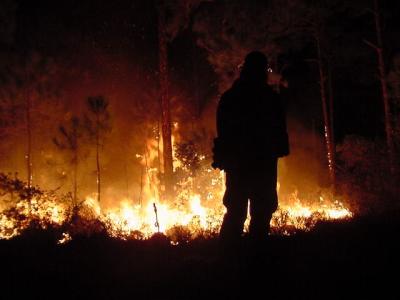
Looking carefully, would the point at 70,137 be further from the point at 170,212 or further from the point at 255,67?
the point at 255,67

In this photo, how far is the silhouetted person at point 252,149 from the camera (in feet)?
15.4

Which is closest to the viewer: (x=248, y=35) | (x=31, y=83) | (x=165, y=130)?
(x=248, y=35)

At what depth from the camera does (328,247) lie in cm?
522

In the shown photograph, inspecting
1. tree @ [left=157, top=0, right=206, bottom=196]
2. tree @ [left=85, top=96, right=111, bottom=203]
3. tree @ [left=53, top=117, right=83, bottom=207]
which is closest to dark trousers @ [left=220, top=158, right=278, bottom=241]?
tree @ [left=157, top=0, right=206, bottom=196]

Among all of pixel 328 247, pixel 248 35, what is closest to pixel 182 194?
pixel 248 35

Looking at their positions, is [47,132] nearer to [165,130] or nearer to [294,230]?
[165,130]

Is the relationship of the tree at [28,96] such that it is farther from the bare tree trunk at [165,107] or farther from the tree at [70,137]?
the bare tree trunk at [165,107]

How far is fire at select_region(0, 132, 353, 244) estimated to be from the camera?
8078 millimetres

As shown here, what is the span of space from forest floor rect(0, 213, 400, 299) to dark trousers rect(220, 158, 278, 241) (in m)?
0.23

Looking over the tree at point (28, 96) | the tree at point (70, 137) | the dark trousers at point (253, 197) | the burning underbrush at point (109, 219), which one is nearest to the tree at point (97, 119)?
the tree at point (70, 137)

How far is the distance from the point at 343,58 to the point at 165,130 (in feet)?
26.2

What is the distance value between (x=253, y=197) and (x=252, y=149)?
523 millimetres

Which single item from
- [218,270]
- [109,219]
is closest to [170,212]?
[109,219]

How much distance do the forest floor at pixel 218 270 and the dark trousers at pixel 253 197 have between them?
23cm
